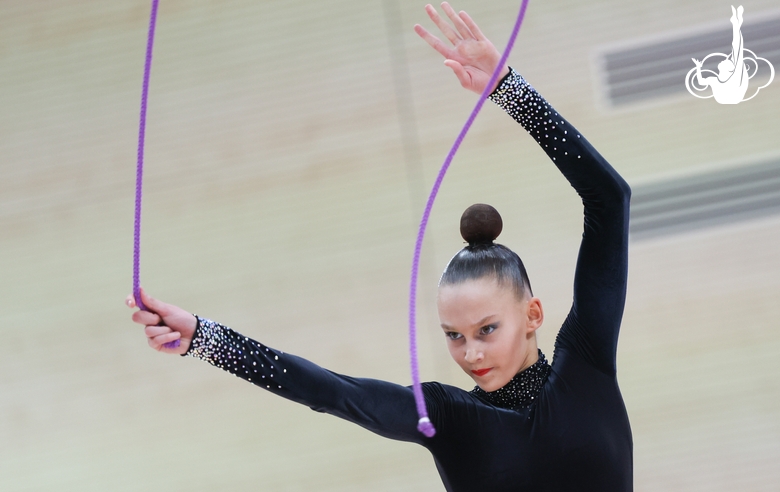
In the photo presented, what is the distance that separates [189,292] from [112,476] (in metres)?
0.52

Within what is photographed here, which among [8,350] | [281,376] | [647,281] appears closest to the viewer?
[281,376]

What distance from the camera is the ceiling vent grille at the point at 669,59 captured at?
2104mm

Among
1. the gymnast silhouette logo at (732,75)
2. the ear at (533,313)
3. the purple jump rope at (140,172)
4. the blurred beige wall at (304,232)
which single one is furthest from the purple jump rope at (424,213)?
the gymnast silhouette logo at (732,75)

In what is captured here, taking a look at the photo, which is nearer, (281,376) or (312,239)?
(281,376)

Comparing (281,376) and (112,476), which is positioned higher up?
(112,476)

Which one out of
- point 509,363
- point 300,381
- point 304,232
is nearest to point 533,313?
point 509,363

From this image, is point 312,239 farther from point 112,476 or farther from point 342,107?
point 112,476

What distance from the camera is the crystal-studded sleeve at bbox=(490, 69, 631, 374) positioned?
1104 millimetres

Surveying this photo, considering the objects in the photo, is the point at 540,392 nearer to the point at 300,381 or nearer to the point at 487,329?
the point at 487,329

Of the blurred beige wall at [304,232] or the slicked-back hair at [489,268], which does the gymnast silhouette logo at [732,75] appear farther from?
the slicked-back hair at [489,268]

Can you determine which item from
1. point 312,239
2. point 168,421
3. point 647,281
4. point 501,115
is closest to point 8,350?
point 168,421

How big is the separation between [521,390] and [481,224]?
0.25 m

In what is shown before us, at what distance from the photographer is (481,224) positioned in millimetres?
1242

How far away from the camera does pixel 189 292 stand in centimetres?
216
